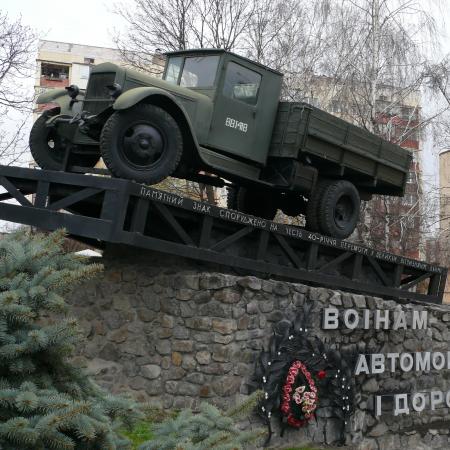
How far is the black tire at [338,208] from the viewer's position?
8.98 meters

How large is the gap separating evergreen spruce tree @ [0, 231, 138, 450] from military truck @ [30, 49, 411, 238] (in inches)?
135

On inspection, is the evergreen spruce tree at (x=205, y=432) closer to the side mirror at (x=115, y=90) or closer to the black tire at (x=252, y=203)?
the side mirror at (x=115, y=90)

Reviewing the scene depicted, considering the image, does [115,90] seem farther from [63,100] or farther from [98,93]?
[63,100]

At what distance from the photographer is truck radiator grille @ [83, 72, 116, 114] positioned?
7387 mm

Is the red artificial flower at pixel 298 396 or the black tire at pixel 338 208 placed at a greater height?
the black tire at pixel 338 208

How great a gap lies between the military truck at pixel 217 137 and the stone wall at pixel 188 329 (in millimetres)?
1088

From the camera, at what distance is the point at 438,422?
9.13m

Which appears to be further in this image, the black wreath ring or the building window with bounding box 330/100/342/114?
the building window with bounding box 330/100/342/114

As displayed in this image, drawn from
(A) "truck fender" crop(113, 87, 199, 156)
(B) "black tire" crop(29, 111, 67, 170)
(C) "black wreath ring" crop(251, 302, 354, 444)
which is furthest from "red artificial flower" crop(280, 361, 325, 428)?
(B) "black tire" crop(29, 111, 67, 170)

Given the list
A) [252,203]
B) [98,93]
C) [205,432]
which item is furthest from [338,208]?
[205,432]

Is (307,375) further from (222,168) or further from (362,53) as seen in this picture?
(362,53)

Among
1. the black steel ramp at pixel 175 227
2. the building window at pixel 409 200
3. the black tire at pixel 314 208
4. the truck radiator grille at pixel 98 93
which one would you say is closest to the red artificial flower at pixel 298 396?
the black steel ramp at pixel 175 227

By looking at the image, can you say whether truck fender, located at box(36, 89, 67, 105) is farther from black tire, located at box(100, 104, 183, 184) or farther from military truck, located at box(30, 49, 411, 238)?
black tire, located at box(100, 104, 183, 184)

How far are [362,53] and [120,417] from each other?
→ 52.6 ft
